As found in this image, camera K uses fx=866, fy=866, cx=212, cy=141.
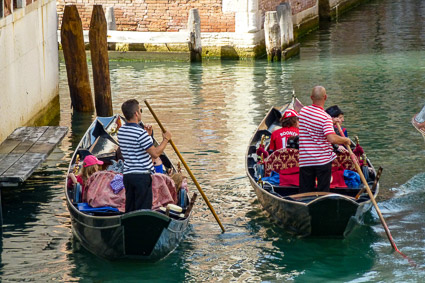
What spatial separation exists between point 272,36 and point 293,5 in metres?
3.42

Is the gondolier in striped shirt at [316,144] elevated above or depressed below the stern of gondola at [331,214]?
above

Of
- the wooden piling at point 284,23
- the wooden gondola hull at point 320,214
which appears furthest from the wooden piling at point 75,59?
the wooden piling at point 284,23

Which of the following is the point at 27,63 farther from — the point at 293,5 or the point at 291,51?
the point at 293,5

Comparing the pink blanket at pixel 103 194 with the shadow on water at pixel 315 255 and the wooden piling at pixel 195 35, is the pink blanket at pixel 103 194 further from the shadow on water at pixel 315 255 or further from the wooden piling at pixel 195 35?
the wooden piling at pixel 195 35

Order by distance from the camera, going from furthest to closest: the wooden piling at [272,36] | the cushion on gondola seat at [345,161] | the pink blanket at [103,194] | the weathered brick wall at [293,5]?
the weathered brick wall at [293,5] < the wooden piling at [272,36] < the cushion on gondola seat at [345,161] < the pink blanket at [103,194]

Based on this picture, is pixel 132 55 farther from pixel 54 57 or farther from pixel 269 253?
pixel 269 253

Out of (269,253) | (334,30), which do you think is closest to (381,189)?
(269,253)

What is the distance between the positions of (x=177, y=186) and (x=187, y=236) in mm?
447

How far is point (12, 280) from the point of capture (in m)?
6.61

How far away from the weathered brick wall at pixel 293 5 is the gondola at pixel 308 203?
10.3 meters

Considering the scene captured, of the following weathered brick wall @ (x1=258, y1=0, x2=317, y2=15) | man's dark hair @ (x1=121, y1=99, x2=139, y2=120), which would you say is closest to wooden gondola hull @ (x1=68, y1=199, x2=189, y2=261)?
man's dark hair @ (x1=121, y1=99, x2=139, y2=120)

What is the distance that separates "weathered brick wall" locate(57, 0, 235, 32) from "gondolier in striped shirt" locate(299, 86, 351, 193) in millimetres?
10537

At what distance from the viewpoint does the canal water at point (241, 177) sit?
6.79m

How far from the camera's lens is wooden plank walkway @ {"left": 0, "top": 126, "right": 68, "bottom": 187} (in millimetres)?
7733
